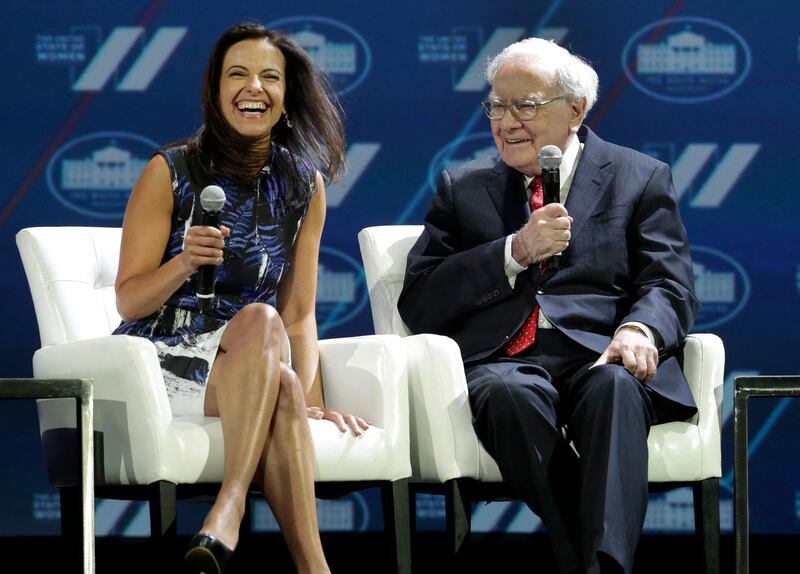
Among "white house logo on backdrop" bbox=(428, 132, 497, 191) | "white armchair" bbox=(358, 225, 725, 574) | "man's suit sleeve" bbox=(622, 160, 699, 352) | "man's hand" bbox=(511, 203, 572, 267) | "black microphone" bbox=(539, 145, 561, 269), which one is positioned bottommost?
"white armchair" bbox=(358, 225, 725, 574)

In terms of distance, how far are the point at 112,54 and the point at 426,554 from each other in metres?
1.88

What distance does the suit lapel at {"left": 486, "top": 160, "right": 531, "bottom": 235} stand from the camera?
3.25 metres

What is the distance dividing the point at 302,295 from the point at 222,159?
0.38 m

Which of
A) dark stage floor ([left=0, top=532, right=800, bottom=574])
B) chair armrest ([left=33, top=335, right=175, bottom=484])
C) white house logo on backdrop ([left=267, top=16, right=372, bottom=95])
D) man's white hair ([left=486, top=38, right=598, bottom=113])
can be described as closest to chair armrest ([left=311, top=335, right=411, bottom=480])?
chair armrest ([left=33, top=335, right=175, bottom=484])

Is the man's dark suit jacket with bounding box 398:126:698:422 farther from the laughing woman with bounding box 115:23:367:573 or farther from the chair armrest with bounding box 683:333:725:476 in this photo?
the laughing woman with bounding box 115:23:367:573

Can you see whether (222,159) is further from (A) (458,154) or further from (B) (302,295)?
(A) (458,154)

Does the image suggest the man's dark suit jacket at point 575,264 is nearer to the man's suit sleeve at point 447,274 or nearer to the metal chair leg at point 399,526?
the man's suit sleeve at point 447,274

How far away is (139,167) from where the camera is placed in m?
4.16

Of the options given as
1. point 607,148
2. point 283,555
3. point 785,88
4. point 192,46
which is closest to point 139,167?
point 192,46

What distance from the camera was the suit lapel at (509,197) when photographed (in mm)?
3254

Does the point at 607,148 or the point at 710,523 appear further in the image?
the point at 607,148

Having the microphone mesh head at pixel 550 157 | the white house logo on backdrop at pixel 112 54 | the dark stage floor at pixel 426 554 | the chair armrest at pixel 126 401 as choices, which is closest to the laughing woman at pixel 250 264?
the chair armrest at pixel 126 401

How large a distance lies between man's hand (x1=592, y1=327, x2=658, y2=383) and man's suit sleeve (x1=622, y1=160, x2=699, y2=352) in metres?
0.06

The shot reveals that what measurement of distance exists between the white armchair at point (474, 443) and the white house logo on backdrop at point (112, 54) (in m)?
1.55
